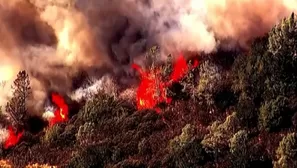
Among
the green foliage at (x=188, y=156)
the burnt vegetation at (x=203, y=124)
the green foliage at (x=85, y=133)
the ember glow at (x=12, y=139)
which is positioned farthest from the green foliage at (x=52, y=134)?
the green foliage at (x=188, y=156)

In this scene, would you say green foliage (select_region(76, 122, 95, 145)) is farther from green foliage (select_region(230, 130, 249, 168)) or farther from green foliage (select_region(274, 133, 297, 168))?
green foliage (select_region(274, 133, 297, 168))

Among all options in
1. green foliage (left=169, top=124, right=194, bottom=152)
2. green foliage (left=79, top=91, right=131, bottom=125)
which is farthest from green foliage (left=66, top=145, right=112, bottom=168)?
green foliage (left=79, top=91, right=131, bottom=125)

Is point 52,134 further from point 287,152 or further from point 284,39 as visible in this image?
point 287,152

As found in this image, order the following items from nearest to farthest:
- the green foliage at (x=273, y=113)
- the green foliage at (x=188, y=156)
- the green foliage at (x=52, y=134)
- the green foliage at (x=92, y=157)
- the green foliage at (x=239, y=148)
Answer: the green foliage at (x=239, y=148) < the green foliage at (x=188, y=156) < the green foliage at (x=273, y=113) < the green foliage at (x=92, y=157) < the green foliage at (x=52, y=134)

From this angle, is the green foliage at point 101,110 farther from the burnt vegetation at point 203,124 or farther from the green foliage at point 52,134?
the green foliage at point 52,134

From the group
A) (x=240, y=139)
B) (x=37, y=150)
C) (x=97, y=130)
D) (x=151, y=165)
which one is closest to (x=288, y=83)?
(x=240, y=139)

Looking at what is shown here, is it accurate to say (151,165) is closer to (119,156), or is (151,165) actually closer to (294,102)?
(119,156)

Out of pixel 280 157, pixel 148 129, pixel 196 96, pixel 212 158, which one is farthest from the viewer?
pixel 196 96
